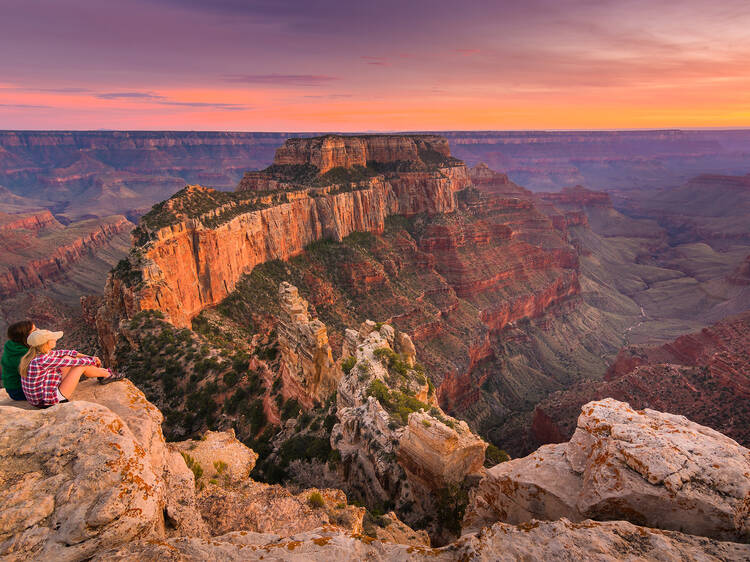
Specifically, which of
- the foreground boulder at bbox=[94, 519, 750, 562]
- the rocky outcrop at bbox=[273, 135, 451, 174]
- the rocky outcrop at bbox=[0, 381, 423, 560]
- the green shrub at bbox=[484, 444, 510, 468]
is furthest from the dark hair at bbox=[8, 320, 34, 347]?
the rocky outcrop at bbox=[273, 135, 451, 174]

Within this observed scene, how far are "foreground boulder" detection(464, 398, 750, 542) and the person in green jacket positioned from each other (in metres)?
14.9

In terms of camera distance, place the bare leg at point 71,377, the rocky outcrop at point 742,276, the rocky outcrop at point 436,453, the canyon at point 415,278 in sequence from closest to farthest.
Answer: the bare leg at point 71,377
the rocky outcrop at point 436,453
the canyon at point 415,278
the rocky outcrop at point 742,276

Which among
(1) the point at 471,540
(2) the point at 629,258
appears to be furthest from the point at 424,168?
(2) the point at 629,258

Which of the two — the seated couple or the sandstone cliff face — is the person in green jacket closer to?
the seated couple

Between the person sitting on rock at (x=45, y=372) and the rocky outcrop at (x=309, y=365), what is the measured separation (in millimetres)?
22636

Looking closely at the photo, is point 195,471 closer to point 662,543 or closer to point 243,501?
point 243,501

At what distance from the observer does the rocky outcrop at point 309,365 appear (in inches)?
1329

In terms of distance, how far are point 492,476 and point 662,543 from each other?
6.91 metres

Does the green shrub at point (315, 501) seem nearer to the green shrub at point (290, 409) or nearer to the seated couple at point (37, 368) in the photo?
the seated couple at point (37, 368)

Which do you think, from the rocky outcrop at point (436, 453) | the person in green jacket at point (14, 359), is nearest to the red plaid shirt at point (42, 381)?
the person in green jacket at point (14, 359)

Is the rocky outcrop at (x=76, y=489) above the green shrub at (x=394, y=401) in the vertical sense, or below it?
above

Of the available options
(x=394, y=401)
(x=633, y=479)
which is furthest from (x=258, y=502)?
(x=394, y=401)

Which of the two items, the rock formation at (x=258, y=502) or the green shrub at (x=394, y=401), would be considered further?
the green shrub at (x=394, y=401)

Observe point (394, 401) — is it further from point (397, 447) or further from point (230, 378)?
point (230, 378)
